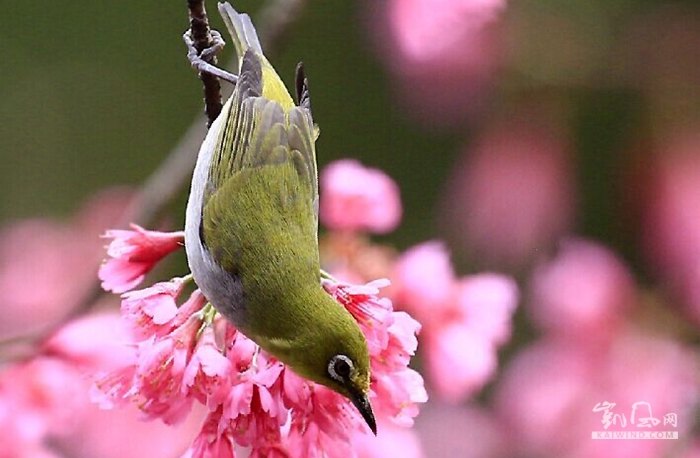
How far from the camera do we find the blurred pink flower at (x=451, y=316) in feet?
5.98

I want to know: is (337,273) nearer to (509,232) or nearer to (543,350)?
(543,350)

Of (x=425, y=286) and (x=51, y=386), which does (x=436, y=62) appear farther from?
(x=51, y=386)

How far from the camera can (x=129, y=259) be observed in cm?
133

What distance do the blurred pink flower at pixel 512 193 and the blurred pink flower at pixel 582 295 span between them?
286 mm

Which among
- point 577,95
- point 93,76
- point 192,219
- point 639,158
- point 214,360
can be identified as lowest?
point 214,360

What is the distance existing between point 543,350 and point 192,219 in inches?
48.6

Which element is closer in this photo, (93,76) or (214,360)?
(214,360)

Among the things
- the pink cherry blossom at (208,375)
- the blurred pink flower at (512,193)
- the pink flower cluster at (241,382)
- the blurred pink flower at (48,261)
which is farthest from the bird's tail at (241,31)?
the blurred pink flower at (512,193)

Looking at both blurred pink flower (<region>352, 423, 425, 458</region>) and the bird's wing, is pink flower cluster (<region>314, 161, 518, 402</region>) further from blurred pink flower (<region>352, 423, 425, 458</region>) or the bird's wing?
the bird's wing

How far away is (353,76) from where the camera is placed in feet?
10.4

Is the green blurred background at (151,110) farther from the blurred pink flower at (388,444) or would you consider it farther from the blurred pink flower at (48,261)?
the blurred pink flower at (388,444)

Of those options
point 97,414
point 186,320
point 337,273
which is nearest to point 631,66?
point 337,273

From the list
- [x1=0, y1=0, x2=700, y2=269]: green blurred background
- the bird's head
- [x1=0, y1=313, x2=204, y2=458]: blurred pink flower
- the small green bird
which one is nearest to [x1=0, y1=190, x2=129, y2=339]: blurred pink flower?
[x1=0, y1=0, x2=700, y2=269]: green blurred background
